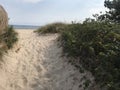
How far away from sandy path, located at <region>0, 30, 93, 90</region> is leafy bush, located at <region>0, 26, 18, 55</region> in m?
0.21

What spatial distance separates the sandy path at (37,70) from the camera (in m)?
8.57

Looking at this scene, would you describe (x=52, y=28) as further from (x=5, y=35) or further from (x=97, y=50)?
(x=97, y=50)

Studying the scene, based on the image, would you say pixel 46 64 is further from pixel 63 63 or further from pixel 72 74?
pixel 72 74

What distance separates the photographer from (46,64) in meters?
9.94

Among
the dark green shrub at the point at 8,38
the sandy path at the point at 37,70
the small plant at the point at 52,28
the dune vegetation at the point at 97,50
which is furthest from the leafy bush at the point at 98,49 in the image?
the small plant at the point at 52,28

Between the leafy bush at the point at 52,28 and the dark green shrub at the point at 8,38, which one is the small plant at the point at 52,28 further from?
the dark green shrub at the point at 8,38

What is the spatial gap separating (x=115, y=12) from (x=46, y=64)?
3.55m

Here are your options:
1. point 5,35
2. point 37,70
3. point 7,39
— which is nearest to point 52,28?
point 5,35

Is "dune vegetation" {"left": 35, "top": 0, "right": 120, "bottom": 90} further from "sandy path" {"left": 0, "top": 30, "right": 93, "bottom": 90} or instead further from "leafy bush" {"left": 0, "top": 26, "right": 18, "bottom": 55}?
"leafy bush" {"left": 0, "top": 26, "right": 18, "bottom": 55}

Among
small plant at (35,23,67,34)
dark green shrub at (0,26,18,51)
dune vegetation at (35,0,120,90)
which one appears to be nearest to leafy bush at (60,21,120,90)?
dune vegetation at (35,0,120,90)

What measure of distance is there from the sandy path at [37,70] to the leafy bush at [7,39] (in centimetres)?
21

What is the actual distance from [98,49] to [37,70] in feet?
6.41

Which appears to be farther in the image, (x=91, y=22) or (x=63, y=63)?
(x=91, y=22)

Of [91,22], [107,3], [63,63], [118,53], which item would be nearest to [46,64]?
[63,63]
